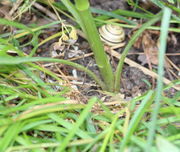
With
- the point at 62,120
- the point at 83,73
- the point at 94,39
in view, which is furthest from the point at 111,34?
the point at 62,120

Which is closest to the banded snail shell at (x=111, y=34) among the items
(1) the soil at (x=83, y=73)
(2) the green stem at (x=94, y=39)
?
(1) the soil at (x=83, y=73)

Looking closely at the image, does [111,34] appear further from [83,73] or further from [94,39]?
[94,39]

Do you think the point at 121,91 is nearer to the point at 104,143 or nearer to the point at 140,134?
the point at 140,134

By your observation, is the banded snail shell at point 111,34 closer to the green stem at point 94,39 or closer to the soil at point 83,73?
the soil at point 83,73

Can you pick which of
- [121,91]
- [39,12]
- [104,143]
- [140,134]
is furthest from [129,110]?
[39,12]

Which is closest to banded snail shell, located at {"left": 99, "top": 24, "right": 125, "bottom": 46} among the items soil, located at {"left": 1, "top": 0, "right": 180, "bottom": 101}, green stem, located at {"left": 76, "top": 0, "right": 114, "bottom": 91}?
soil, located at {"left": 1, "top": 0, "right": 180, "bottom": 101}

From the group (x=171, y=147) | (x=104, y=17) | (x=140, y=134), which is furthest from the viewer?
(x=104, y=17)
